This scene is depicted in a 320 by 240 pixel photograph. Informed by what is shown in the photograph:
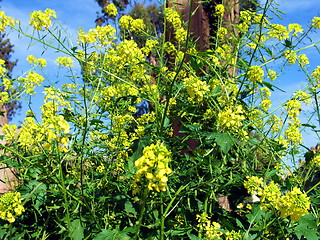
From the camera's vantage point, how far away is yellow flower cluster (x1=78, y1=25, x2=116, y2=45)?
1.98m

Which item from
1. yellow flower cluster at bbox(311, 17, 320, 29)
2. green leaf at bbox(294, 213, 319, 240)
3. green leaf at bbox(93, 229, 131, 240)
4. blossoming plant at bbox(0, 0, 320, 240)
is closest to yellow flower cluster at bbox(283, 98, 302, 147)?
blossoming plant at bbox(0, 0, 320, 240)

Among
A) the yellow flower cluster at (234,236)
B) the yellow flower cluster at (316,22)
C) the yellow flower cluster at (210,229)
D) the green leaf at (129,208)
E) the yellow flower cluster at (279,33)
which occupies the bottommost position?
the yellow flower cluster at (234,236)

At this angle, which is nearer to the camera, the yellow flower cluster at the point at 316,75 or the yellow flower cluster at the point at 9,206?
the yellow flower cluster at the point at 9,206

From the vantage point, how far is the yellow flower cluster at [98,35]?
198 centimetres

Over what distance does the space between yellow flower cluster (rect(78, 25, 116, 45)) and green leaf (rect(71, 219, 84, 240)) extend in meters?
1.03

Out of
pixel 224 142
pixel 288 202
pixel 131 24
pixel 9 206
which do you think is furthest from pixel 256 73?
pixel 9 206

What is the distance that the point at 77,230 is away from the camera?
194cm

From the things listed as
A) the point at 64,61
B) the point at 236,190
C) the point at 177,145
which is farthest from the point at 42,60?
the point at 236,190

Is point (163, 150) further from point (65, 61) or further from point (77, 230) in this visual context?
point (65, 61)

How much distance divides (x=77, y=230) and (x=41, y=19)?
4.16ft

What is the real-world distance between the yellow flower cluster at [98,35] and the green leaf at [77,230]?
1029mm

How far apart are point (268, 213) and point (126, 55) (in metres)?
1.30

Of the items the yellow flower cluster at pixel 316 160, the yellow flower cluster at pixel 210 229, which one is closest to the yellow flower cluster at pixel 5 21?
the yellow flower cluster at pixel 210 229

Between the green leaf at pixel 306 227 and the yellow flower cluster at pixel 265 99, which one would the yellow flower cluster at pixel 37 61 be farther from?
the green leaf at pixel 306 227
